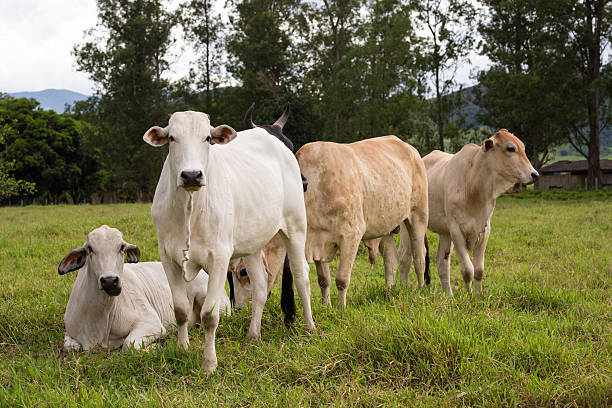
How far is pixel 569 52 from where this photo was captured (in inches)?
1103

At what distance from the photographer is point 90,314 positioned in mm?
4941

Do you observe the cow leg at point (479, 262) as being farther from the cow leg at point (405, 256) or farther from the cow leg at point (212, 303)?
the cow leg at point (212, 303)

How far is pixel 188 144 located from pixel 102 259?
185 cm

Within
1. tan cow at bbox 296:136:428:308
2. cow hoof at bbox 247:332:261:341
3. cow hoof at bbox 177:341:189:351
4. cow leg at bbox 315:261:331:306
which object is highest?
tan cow at bbox 296:136:428:308

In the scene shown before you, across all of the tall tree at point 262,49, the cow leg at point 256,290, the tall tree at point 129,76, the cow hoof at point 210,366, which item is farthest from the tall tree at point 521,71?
the cow hoof at point 210,366

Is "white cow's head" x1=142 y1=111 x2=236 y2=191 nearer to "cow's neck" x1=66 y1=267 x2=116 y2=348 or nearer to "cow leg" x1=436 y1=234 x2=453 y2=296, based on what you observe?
"cow's neck" x1=66 y1=267 x2=116 y2=348

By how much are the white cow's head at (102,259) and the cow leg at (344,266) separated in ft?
6.71

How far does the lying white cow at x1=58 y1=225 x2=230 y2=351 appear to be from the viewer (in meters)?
4.87

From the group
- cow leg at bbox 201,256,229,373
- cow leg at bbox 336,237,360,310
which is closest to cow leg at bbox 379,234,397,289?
cow leg at bbox 336,237,360,310

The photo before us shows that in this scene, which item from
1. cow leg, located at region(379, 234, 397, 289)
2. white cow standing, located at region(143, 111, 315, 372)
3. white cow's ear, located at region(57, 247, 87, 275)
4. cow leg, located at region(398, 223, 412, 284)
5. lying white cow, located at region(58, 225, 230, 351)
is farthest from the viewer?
cow leg, located at region(398, 223, 412, 284)

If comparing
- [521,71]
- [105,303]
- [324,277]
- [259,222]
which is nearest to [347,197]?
[324,277]

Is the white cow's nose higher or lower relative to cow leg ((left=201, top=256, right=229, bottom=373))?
higher

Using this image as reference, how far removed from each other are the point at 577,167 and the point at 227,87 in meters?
37.5

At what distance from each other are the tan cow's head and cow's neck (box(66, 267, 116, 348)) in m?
4.61
